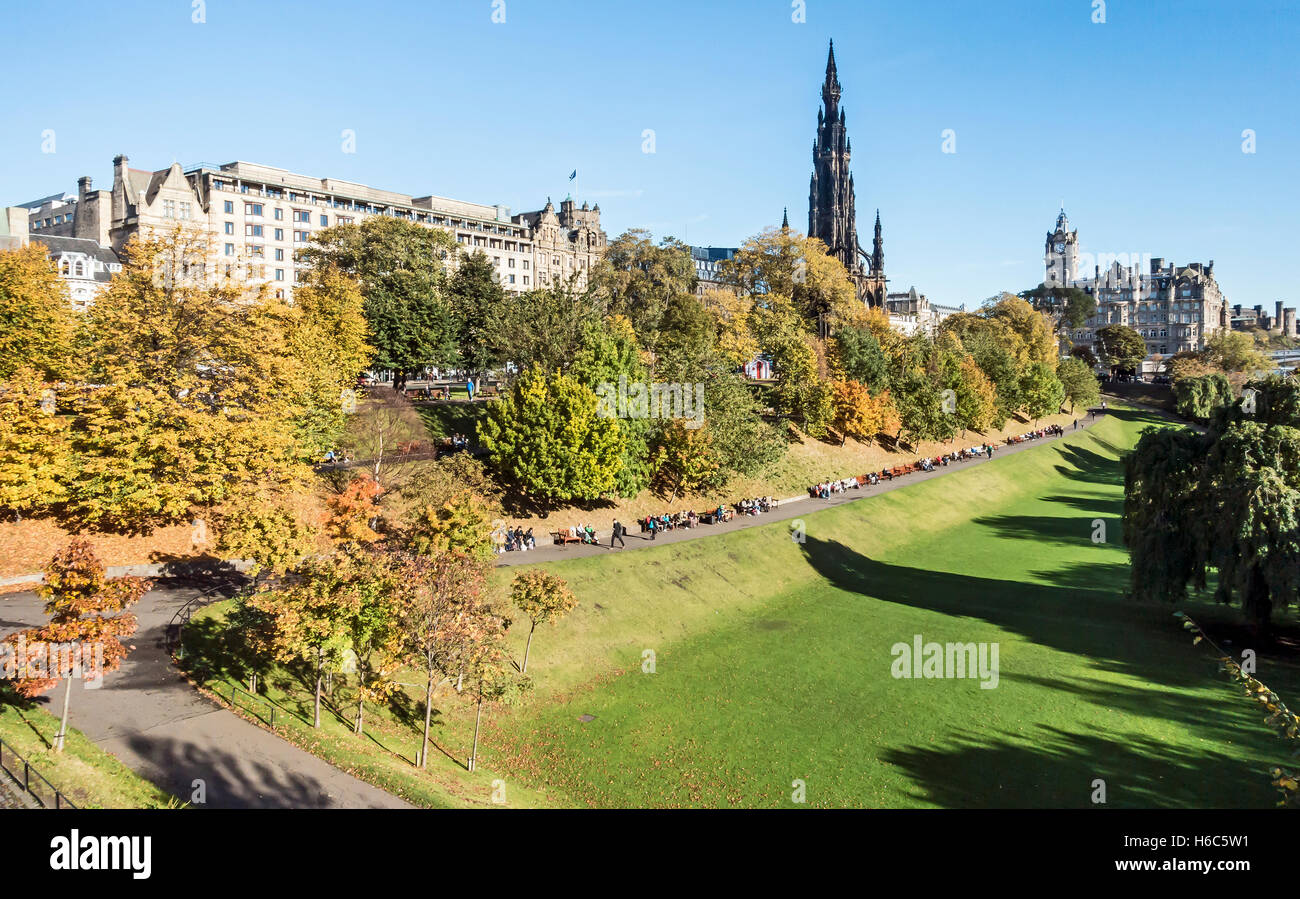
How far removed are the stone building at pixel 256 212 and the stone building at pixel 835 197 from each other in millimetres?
48321

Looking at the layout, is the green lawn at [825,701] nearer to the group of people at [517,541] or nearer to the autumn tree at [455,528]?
the group of people at [517,541]

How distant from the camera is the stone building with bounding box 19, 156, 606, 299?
86250 millimetres

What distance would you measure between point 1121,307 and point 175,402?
19752cm

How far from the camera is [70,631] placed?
60.0 ft

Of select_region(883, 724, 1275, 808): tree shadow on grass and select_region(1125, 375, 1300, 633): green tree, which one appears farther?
select_region(1125, 375, 1300, 633): green tree

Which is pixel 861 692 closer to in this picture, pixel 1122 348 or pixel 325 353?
pixel 325 353

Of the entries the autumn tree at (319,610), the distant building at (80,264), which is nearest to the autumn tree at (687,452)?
the autumn tree at (319,610)

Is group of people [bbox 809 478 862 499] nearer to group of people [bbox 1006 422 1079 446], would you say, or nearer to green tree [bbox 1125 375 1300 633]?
green tree [bbox 1125 375 1300 633]

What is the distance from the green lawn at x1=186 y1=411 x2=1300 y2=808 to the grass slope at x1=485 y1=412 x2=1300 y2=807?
3.6 inches

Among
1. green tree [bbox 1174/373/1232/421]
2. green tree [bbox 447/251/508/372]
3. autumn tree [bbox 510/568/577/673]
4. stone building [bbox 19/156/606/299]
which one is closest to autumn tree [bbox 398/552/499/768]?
autumn tree [bbox 510/568/577/673]
